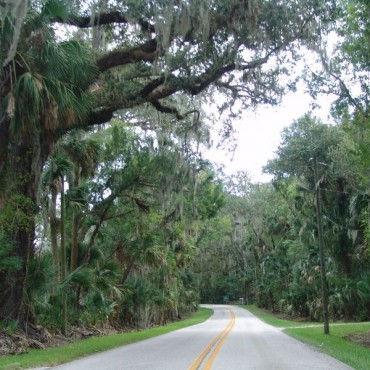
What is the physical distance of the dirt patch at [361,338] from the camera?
1667 centimetres

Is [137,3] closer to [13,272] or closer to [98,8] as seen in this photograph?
[98,8]

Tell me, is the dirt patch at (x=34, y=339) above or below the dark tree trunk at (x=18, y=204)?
below

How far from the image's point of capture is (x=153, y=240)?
87.4 feet

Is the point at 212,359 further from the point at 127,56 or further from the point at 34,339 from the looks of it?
the point at 127,56

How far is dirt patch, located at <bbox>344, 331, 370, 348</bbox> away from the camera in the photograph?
54.7ft

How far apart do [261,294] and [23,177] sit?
172 ft

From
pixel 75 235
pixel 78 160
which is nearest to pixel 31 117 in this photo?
pixel 78 160

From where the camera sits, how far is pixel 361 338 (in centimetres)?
1809

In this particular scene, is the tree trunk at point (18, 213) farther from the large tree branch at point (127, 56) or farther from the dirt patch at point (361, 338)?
the dirt patch at point (361, 338)

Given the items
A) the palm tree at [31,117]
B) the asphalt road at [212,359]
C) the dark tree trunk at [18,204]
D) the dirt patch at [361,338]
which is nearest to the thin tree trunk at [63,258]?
the dark tree trunk at [18,204]

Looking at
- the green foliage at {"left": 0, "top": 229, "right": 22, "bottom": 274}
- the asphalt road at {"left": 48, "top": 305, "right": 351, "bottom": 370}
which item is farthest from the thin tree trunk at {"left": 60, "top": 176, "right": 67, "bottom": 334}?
the asphalt road at {"left": 48, "top": 305, "right": 351, "bottom": 370}

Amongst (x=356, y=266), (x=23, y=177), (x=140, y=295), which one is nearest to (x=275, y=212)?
(x=356, y=266)

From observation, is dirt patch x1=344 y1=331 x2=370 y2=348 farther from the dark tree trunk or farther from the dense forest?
the dark tree trunk

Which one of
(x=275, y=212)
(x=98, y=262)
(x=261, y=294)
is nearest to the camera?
(x=98, y=262)
